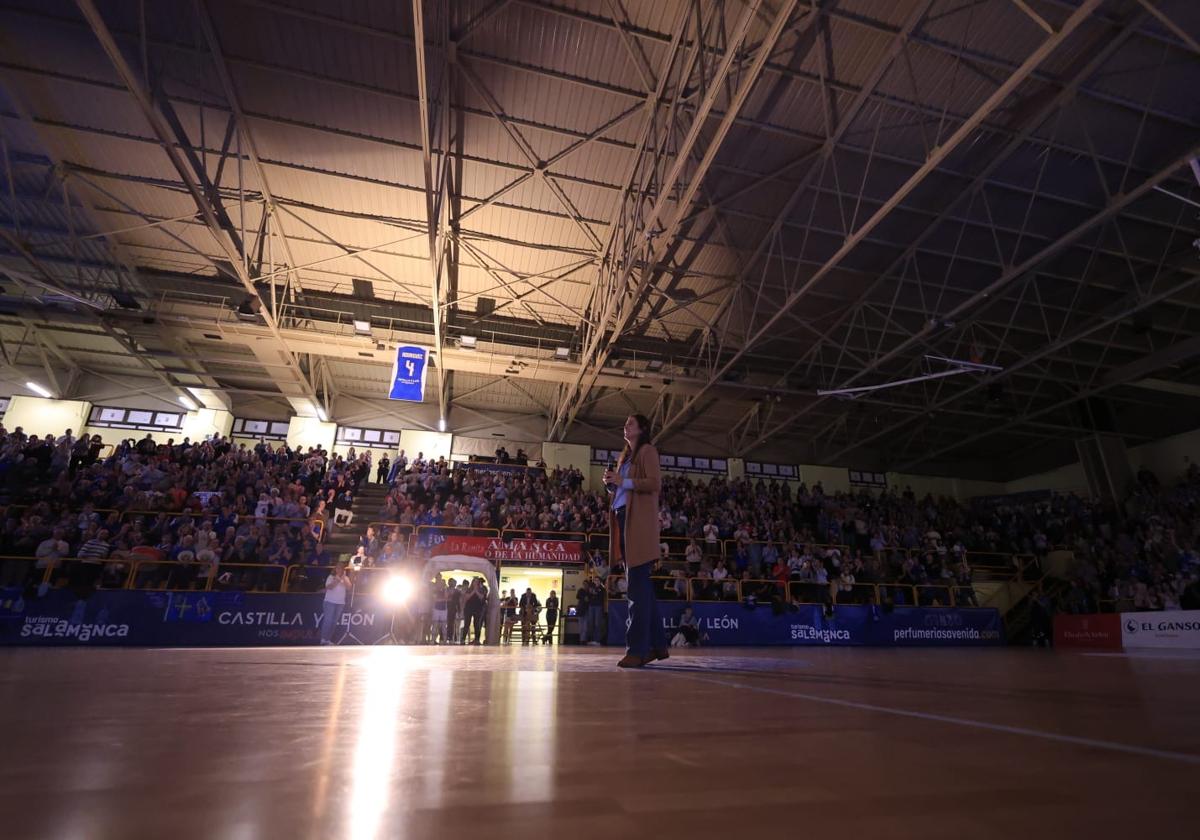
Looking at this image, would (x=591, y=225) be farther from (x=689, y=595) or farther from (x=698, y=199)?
(x=689, y=595)

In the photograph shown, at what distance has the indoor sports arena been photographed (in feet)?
3.51

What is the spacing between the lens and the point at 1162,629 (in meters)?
11.6

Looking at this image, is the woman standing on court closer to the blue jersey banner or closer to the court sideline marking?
the court sideline marking

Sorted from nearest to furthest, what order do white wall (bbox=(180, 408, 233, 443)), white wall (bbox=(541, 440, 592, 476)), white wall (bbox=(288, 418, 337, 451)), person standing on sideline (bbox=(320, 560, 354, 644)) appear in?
person standing on sideline (bbox=(320, 560, 354, 644)) → white wall (bbox=(180, 408, 233, 443)) → white wall (bbox=(288, 418, 337, 451)) → white wall (bbox=(541, 440, 592, 476))

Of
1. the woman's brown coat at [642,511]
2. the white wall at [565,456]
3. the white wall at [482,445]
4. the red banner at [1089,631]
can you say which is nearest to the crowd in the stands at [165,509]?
the white wall at [482,445]

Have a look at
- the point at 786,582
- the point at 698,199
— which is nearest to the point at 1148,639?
the point at 786,582

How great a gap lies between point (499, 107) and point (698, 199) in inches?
173

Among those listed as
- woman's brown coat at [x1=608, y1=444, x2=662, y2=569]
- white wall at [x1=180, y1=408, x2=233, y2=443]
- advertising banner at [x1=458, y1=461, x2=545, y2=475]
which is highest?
white wall at [x1=180, y1=408, x2=233, y2=443]

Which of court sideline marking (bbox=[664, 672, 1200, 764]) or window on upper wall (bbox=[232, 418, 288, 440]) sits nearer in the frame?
court sideline marking (bbox=[664, 672, 1200, 764])

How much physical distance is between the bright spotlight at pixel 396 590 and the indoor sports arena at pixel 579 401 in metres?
0.06

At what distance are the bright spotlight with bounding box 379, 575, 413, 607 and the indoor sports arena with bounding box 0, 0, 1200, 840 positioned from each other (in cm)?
6

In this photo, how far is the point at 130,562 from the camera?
1053 cm

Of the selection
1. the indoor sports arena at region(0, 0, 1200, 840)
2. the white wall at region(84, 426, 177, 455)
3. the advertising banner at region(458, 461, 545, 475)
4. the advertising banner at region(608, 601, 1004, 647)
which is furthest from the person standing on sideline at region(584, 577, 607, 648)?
the white wall at region(84, 426, 177, 455)

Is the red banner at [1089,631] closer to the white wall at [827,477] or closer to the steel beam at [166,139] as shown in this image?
the white wall at [827,477]
